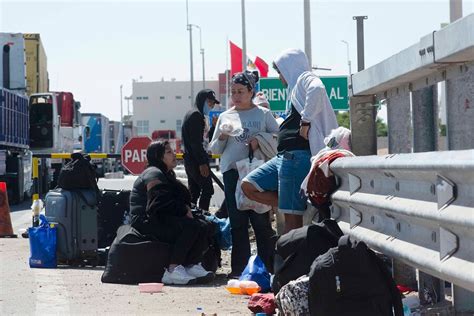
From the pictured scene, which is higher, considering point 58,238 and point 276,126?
point 276,126

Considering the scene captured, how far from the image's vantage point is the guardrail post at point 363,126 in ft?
24.2

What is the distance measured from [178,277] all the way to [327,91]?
34.3 feet

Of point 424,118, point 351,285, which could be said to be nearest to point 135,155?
point 424,118

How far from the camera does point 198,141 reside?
12.1 meters

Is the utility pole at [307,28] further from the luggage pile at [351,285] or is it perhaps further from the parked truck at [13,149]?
the luggage pile at [351,285]

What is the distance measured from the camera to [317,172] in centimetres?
686

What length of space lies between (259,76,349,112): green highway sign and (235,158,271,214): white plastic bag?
944 centimetres

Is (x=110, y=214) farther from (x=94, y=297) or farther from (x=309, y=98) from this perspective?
(x=309, y=98)

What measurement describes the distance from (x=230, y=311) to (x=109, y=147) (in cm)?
6375

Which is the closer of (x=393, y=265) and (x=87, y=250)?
(x=393, y=265)

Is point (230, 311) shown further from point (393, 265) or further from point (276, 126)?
point (276, 126)

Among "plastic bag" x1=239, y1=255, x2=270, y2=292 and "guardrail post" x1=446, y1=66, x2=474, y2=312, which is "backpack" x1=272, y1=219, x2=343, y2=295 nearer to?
"guardrail post" x1=446, y1=66, x2=474, y2=312

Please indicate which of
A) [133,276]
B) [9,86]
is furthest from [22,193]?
[133,276]

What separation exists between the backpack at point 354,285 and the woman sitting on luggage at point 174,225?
4030 mm
